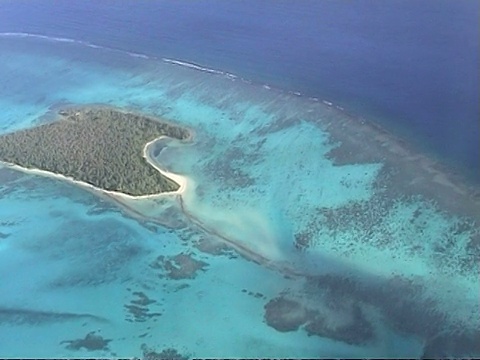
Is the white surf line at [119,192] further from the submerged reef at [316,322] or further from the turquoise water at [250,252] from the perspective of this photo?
the submerged reef at [316,322]

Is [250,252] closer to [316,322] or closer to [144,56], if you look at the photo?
[316,322]

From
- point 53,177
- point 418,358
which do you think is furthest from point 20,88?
point 418,358

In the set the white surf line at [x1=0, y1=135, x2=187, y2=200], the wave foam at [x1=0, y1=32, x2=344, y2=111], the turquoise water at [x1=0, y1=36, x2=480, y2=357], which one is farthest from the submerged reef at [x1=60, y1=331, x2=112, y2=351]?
the wave foam at [x1=0, y1=32, x2=344, y2=111]

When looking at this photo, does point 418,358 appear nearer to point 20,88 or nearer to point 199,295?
point 199,295

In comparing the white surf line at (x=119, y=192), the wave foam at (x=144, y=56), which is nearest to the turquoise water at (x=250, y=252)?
the white surf line at (x=119, y=192)

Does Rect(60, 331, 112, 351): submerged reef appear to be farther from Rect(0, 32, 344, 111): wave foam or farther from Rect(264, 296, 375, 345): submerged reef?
Rect(0, 32, 344, 111): wave foam

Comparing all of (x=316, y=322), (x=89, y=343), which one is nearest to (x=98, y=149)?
(x=89, y=343)
